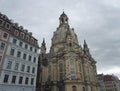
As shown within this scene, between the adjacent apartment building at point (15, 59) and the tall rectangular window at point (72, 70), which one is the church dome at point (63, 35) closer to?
the tall rectangular window at point (72, 70)

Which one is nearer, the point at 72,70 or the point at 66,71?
the point at 66,71

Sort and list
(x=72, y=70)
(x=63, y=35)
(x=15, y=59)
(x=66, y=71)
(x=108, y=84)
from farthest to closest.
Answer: (x=108, y=84), (x=63, y=35), (x=72, y=70), (x=66, y=71), (x=15, y=59)

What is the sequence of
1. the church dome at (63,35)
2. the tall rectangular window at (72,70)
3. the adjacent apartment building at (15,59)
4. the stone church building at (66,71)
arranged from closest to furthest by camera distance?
the adjacent apartment building at (15,59) → the stone church building at (66,71) → the tall rectangular window at (72,70) → the church dome at (63,35)

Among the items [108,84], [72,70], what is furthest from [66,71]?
[108,84]

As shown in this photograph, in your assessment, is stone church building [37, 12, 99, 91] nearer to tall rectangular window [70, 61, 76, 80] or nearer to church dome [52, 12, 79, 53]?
tall rectangular window [70, 61, 76, 80]

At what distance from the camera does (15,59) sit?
33188 mm

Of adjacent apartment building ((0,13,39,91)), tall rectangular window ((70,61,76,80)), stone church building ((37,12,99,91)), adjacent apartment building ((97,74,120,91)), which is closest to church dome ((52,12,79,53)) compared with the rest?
stone church building ((37,12,99,91))

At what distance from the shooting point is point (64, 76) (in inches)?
2023

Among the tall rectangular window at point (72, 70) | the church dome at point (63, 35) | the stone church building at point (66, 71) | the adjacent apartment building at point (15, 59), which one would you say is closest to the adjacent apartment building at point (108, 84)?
the stone church building at point (66, 71)

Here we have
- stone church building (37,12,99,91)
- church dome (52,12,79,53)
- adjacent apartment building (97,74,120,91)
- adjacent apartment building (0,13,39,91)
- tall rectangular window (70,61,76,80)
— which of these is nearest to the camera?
adjacent apartment building (0,13,39,91)

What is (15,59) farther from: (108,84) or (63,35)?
(108,84)

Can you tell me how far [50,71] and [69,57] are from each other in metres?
12.9

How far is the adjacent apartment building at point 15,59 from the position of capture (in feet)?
99.5

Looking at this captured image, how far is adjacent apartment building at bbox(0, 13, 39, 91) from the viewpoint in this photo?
30.3 m
